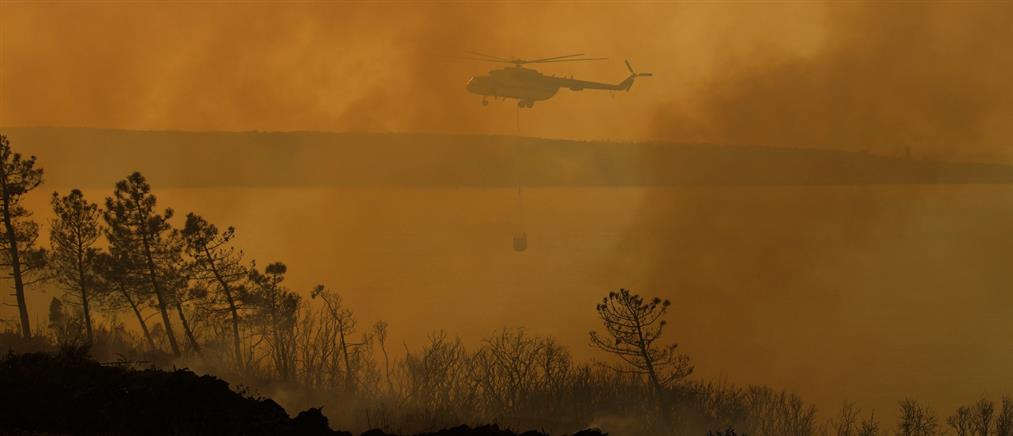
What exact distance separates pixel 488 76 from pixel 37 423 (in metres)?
95.8

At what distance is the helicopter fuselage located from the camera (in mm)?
119438

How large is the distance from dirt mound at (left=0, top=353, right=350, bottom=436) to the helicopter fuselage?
88.7m

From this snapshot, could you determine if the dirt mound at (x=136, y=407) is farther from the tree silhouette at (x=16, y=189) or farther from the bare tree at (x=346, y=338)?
the bare tree at (x=346, y=338)

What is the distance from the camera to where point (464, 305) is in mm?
158875

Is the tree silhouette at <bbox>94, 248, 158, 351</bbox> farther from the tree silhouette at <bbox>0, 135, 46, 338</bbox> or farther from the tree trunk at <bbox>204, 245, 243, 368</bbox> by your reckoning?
the tree trunk at <bbox>204, 245, 243, 368</bbox>

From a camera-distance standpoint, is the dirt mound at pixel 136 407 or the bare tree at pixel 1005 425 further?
the bare tree at pixel 1005 425

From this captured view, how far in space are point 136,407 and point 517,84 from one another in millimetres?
96638

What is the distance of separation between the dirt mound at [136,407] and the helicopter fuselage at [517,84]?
88660mm

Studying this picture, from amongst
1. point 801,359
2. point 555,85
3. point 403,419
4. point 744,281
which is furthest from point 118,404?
point 744,281

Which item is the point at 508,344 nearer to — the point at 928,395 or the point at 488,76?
the point at 488,76

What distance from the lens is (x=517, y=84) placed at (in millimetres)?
122000

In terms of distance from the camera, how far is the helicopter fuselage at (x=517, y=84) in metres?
119

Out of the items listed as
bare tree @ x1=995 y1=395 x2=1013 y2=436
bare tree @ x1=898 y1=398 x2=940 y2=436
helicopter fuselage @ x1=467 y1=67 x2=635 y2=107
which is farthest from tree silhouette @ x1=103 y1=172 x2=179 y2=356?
helicopter fuselage @ x1=467 y1=67 x2=635 y2=107

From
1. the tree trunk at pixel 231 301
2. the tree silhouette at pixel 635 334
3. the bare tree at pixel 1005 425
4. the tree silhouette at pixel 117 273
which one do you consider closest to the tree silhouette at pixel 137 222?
the tree silhouette at pixel 117 273
